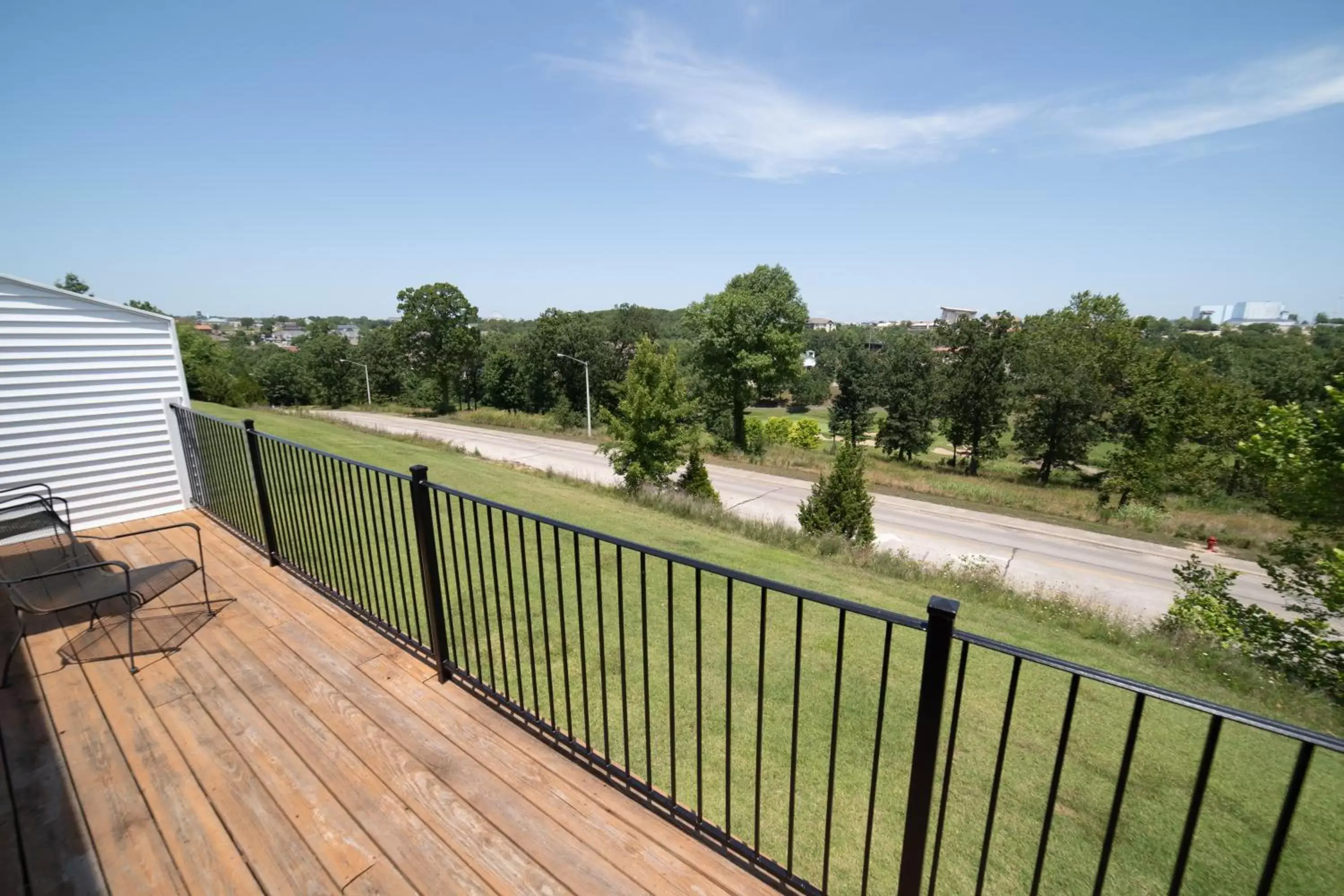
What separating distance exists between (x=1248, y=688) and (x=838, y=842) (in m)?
6.56

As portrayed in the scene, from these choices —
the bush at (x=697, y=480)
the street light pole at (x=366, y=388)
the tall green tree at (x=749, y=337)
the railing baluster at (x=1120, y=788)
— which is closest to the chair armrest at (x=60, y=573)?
the railing baluster at (x=1120, y=788)

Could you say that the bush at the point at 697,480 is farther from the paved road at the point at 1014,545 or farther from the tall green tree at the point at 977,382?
A: the tall green tree at the point at 977,382

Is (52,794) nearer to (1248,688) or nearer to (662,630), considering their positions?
(662,630)

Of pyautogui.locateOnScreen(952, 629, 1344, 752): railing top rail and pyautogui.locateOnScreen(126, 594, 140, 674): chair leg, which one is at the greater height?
pyautogui.locateOnScreen(952, 629, 1344, 752): railing top rail

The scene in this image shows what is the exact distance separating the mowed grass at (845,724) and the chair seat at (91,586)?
2.73ft

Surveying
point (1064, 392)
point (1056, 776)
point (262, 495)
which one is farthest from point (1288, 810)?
point (1064, 392)

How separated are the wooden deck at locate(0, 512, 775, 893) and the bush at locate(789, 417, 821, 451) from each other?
35976 millimetres

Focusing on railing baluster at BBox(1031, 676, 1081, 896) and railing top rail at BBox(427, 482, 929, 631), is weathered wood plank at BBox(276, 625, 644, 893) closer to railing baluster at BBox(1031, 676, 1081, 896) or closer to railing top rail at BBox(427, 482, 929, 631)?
railing top rail at BBox(427, 482, 929, 631)

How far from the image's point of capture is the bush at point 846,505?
40.1 ft

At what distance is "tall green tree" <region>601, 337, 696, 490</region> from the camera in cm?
1611

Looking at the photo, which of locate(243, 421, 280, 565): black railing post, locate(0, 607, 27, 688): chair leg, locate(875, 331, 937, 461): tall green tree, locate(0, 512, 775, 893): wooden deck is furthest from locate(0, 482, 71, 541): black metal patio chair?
locate(875, 331, 937, 461): tall green tree

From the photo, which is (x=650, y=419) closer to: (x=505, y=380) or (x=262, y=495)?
(x=262, y=495)

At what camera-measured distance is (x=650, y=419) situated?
16188mm

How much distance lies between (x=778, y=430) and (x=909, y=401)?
9.64 meters
